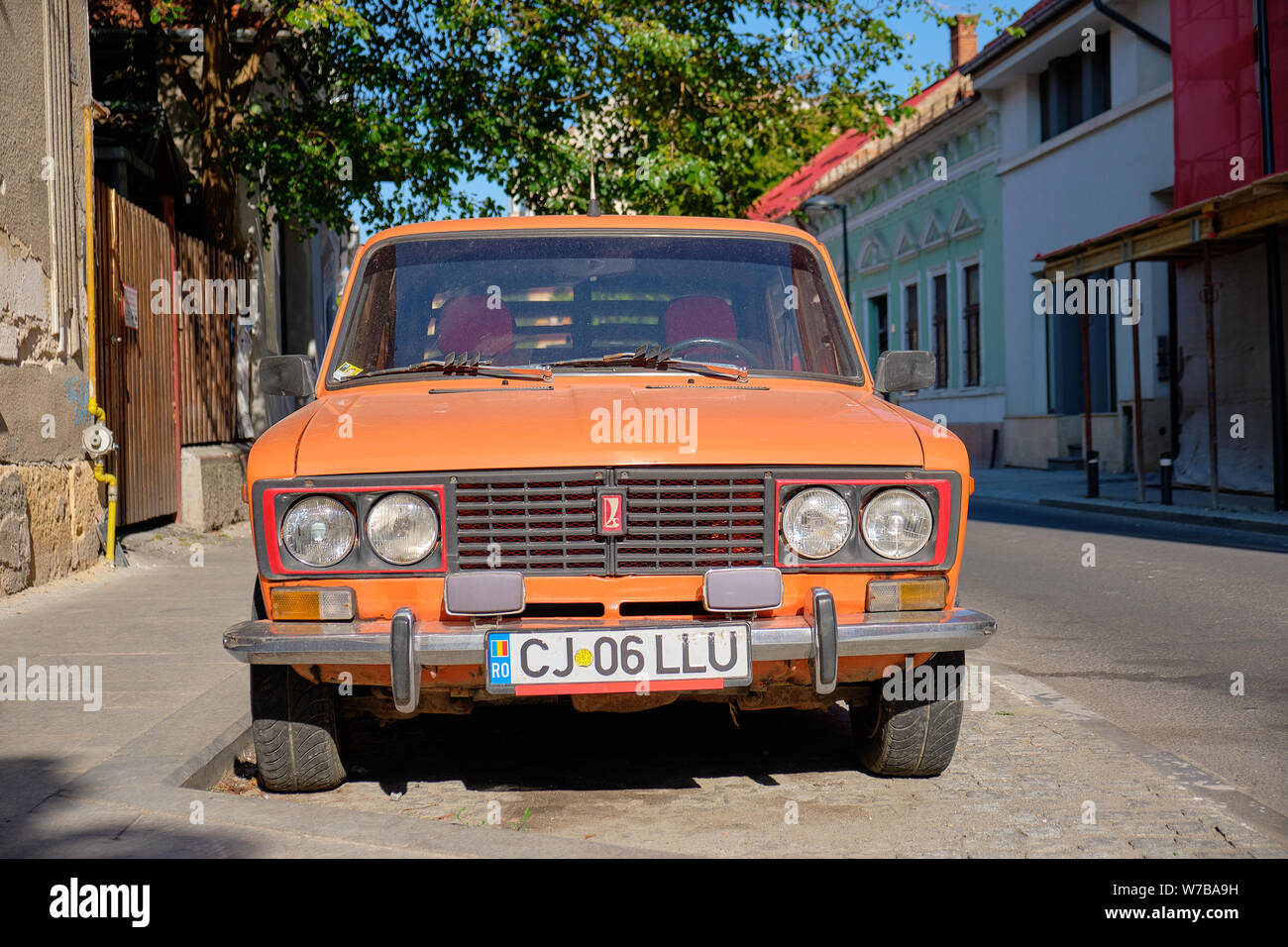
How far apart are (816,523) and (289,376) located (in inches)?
84.8

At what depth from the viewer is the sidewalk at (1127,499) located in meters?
14.7

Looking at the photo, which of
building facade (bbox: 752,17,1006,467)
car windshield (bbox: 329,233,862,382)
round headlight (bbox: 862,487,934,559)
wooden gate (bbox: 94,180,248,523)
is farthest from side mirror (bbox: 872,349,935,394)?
building facade (bbox: 752,17,1006,467)

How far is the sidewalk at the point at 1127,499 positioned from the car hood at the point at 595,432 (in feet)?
36.4

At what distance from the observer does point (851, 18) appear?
1742 cm

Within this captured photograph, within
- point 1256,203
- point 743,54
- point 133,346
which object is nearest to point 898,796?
point 133,346

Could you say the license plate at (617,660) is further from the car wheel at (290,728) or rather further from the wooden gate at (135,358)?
the wooden gate at (135,358)

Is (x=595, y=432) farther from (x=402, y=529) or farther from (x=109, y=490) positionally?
(x=109, y=490)

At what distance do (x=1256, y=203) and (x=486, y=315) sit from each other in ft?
39.7

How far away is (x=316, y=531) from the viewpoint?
3.90 metres

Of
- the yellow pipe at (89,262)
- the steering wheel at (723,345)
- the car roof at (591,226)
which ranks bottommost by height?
the steering wheel at (723,345)

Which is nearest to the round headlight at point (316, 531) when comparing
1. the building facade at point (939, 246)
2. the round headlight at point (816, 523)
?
the round headlight at point (816, 523)

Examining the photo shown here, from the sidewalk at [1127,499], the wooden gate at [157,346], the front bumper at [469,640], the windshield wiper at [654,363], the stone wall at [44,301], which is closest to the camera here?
the front bumper at [469,640]

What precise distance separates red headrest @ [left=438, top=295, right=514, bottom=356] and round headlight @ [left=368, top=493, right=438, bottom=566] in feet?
3.82

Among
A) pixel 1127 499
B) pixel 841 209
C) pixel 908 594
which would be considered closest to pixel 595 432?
pixel 908 594
